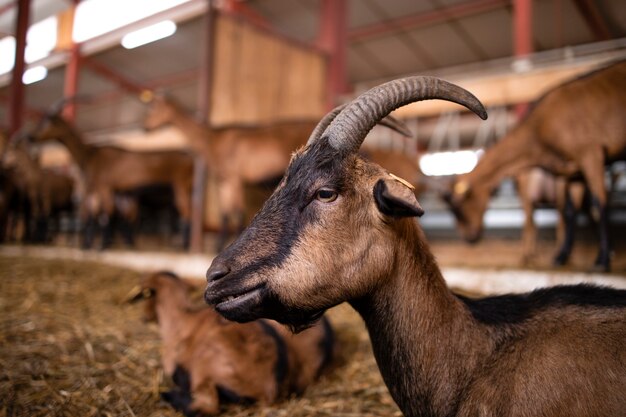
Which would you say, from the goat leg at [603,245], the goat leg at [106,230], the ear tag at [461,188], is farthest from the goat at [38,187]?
the goat leg at [603,245]

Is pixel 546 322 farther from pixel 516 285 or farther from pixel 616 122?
pixel 616 122

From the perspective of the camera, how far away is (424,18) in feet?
49.1

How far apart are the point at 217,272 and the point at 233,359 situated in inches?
44.7

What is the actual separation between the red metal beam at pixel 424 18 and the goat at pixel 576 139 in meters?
9.50

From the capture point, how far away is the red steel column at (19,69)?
302 inches

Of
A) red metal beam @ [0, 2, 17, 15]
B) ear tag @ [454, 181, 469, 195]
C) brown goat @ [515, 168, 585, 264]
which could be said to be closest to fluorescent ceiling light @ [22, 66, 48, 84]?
red metal beam @ [0, 2, 17, 15]

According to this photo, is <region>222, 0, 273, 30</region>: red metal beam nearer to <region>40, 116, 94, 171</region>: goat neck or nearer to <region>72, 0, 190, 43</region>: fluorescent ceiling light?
<region>72, 0, 190, 43</region>: fluorescent ceiling light

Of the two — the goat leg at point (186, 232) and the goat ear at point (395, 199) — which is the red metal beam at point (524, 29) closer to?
the goat leg at point (186, 232)

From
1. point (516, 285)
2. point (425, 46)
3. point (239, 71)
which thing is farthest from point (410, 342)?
point (425, 46)

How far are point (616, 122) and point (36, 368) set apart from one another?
4671 mm

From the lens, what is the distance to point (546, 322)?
1978 mm

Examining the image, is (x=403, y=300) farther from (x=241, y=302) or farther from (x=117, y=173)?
(x=117, y=173)

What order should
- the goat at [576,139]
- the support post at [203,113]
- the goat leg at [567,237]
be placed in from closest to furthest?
the goat at [576,139] < the goat leg at [567,237] < the support post at [203,113]

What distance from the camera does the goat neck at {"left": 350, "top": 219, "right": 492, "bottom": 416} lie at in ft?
6.36
